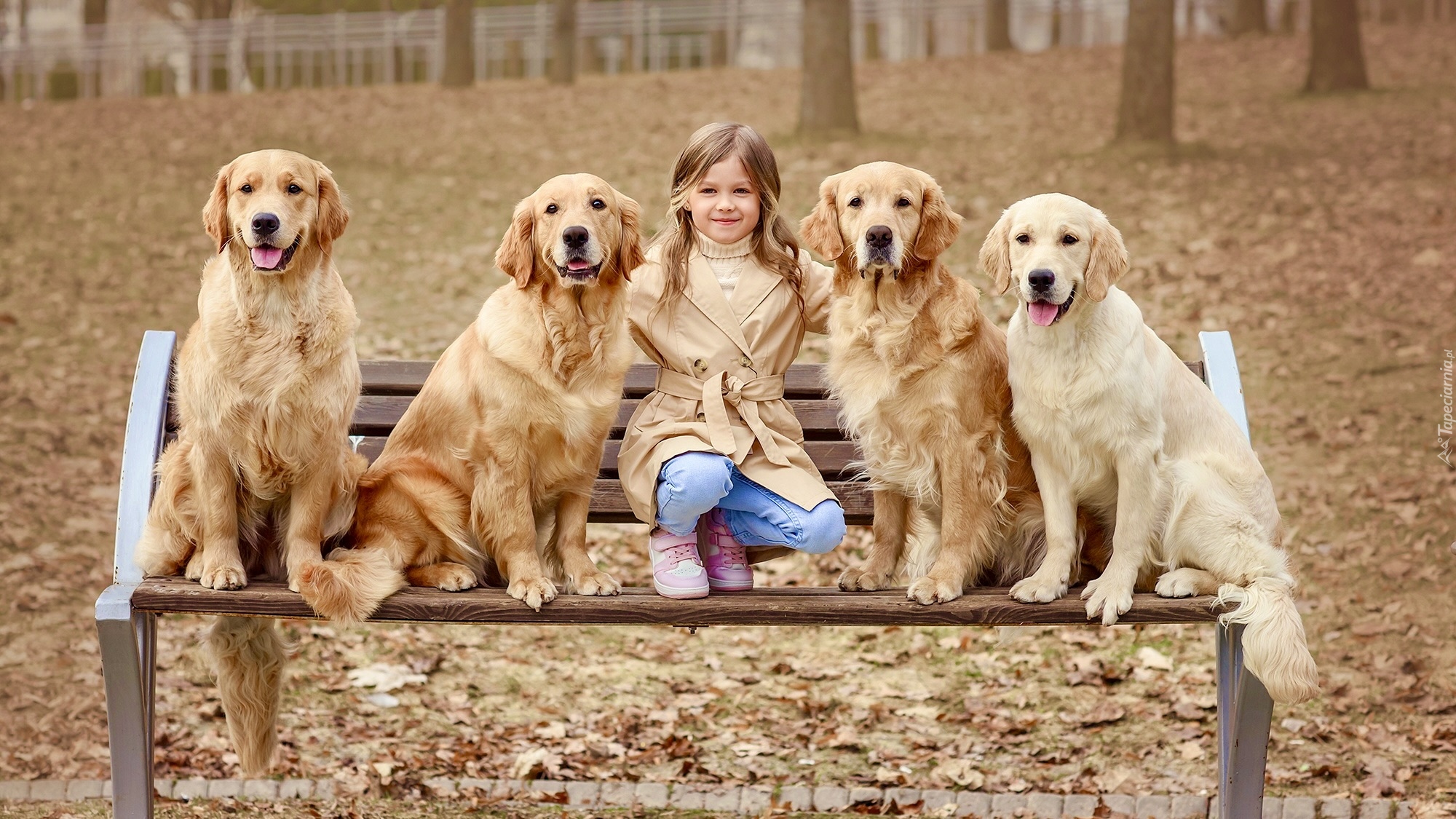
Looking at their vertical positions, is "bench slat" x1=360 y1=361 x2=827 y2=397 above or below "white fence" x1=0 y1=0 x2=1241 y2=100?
below

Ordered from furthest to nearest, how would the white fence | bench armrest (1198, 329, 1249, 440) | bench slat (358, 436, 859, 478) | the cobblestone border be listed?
the white fence
the cobblestone border
bench slat (358, 436, 859, 478)
bench armrest (1198, 329, 1249, 440)

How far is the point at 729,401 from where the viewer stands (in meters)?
3.35

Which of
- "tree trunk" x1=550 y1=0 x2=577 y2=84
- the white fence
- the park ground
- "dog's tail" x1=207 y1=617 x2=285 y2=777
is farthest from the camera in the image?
the white fence

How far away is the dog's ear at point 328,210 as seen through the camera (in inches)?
→ 126

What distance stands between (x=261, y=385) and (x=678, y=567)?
3.66 feet

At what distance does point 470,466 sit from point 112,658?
968 millimetres

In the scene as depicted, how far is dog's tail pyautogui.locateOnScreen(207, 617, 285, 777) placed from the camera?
3.53 m

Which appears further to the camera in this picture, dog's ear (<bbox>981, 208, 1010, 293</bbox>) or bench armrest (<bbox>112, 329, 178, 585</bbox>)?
bench armrest (<bbox>112, 329, 178, 585</bbox>)

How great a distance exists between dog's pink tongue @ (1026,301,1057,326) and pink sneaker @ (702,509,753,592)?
971 millimetres

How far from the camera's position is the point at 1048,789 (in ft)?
14.0

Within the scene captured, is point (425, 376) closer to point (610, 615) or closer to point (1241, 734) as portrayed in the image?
point (610, 615)

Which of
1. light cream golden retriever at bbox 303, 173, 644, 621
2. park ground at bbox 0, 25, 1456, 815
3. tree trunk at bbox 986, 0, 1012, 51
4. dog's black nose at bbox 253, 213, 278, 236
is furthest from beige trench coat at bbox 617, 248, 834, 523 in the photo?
tree trunk at bbox 986, 0, 1012, 51

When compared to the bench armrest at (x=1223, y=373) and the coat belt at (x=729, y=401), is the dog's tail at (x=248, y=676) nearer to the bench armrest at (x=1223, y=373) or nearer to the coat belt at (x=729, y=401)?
the coat belt at (x=729, y=401)

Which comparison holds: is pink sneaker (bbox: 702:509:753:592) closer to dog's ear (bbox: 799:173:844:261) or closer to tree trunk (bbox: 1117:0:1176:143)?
dog's ear (bbox: 799:173:844:261)
